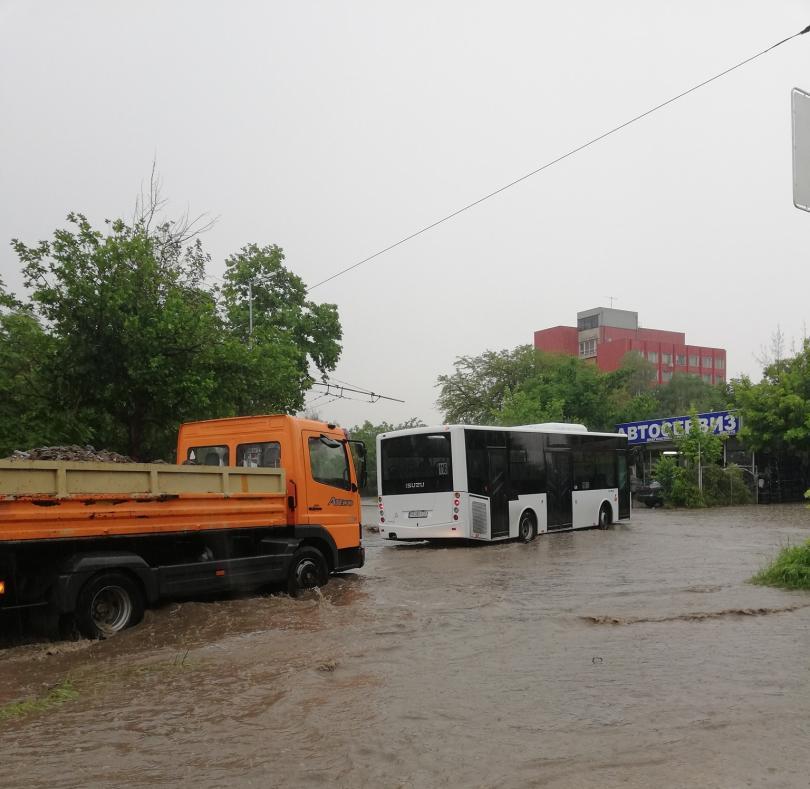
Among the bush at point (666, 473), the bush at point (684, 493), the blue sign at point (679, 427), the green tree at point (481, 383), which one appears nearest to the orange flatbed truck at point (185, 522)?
the bush at point (684, 493)

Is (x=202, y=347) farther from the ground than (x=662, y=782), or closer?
farther from the ground

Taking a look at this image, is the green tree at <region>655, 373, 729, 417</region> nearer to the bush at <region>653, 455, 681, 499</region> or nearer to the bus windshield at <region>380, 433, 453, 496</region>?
the bush at <region>653, 455, 681, 499</region>

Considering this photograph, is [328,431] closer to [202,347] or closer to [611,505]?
[202,347]

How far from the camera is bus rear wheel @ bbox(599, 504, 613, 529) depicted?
80.0ft

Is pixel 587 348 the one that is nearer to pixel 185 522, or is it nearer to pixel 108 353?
pixel 108 353

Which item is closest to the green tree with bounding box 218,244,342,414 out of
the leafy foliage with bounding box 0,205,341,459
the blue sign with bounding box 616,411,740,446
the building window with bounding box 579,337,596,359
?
the leafy foliage with bounding box 0,205,341,459

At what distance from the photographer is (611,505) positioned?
25.0 metres

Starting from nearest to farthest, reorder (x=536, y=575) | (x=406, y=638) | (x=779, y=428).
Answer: (x=406, y=638)
(x=536, y=575)
(x=779, y=428)

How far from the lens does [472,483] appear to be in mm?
18781

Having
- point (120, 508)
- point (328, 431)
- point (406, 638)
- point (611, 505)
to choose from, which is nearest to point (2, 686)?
point (120, 508)

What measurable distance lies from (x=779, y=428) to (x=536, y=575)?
30.2 meters

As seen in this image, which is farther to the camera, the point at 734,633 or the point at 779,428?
the point at 779,428

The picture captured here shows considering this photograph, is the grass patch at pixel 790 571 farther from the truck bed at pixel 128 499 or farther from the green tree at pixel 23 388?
the green tree at pixel 23 388

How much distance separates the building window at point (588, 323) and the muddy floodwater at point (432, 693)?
99655 mm
